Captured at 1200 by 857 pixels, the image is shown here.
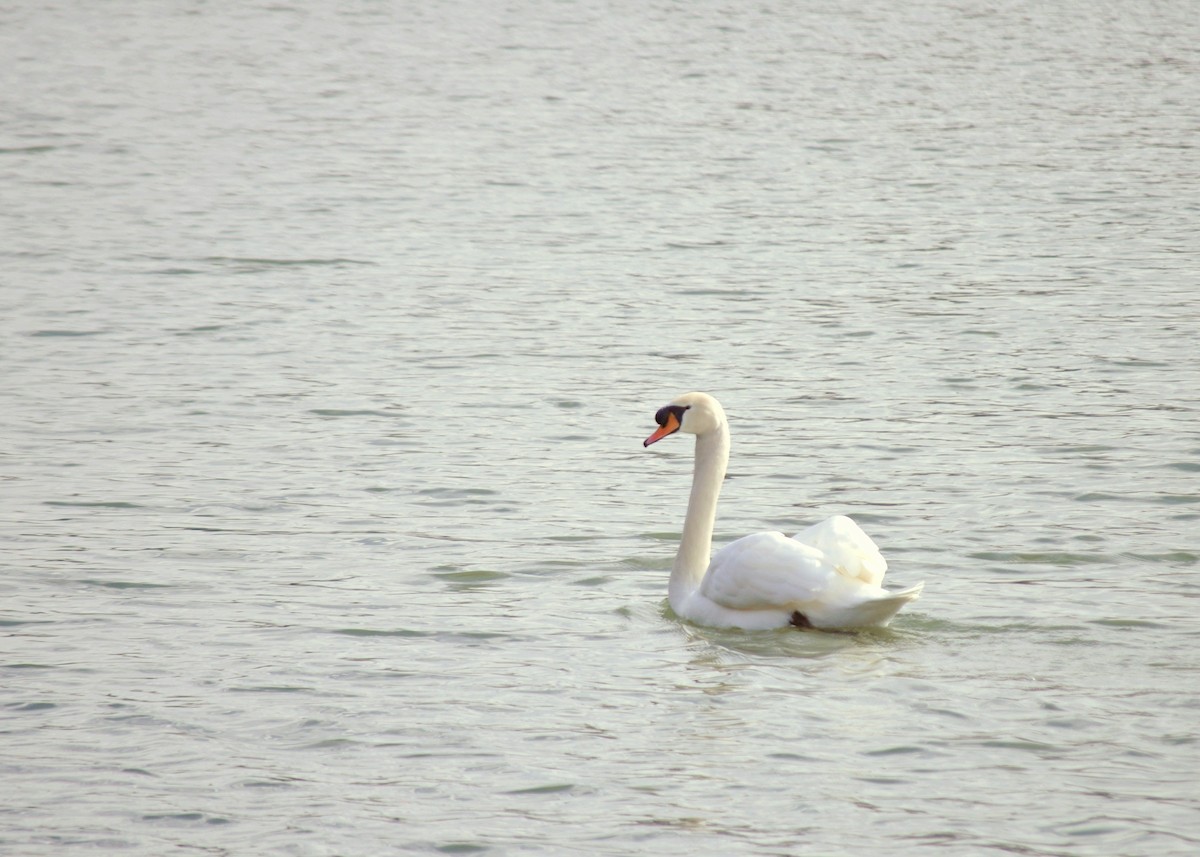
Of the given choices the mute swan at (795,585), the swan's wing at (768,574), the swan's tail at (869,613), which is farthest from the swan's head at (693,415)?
the swan's tail at (869,613)

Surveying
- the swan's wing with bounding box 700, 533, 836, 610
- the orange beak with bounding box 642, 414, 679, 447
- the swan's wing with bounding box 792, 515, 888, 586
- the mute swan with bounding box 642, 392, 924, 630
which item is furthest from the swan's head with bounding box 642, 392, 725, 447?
the swan's wing with bounding box 792, 515, 888, 586

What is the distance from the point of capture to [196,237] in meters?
18.5

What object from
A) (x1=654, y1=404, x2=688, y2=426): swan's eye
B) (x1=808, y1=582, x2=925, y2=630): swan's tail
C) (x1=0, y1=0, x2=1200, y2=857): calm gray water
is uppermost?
(x1=654, y1=404, x2=688, y2=426): swan's eye

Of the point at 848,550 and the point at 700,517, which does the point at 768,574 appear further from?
the point at 700,517

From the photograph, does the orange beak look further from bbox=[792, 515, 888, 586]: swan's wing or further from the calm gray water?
bbox=[792, 515, 888, 586]: swan's wing

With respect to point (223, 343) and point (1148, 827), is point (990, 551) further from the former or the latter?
point (223, 343)

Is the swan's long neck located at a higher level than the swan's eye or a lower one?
lower

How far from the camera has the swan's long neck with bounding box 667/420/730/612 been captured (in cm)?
917

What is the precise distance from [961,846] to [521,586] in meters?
3.48

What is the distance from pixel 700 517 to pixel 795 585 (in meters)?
0.96

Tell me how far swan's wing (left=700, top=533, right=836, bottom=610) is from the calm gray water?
0.25m

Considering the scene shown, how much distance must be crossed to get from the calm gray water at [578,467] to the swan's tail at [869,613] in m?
0.12

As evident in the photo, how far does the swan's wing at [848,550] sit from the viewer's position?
8.58 metres

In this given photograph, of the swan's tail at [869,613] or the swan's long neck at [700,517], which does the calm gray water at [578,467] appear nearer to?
the swan's tail at [869,613]
